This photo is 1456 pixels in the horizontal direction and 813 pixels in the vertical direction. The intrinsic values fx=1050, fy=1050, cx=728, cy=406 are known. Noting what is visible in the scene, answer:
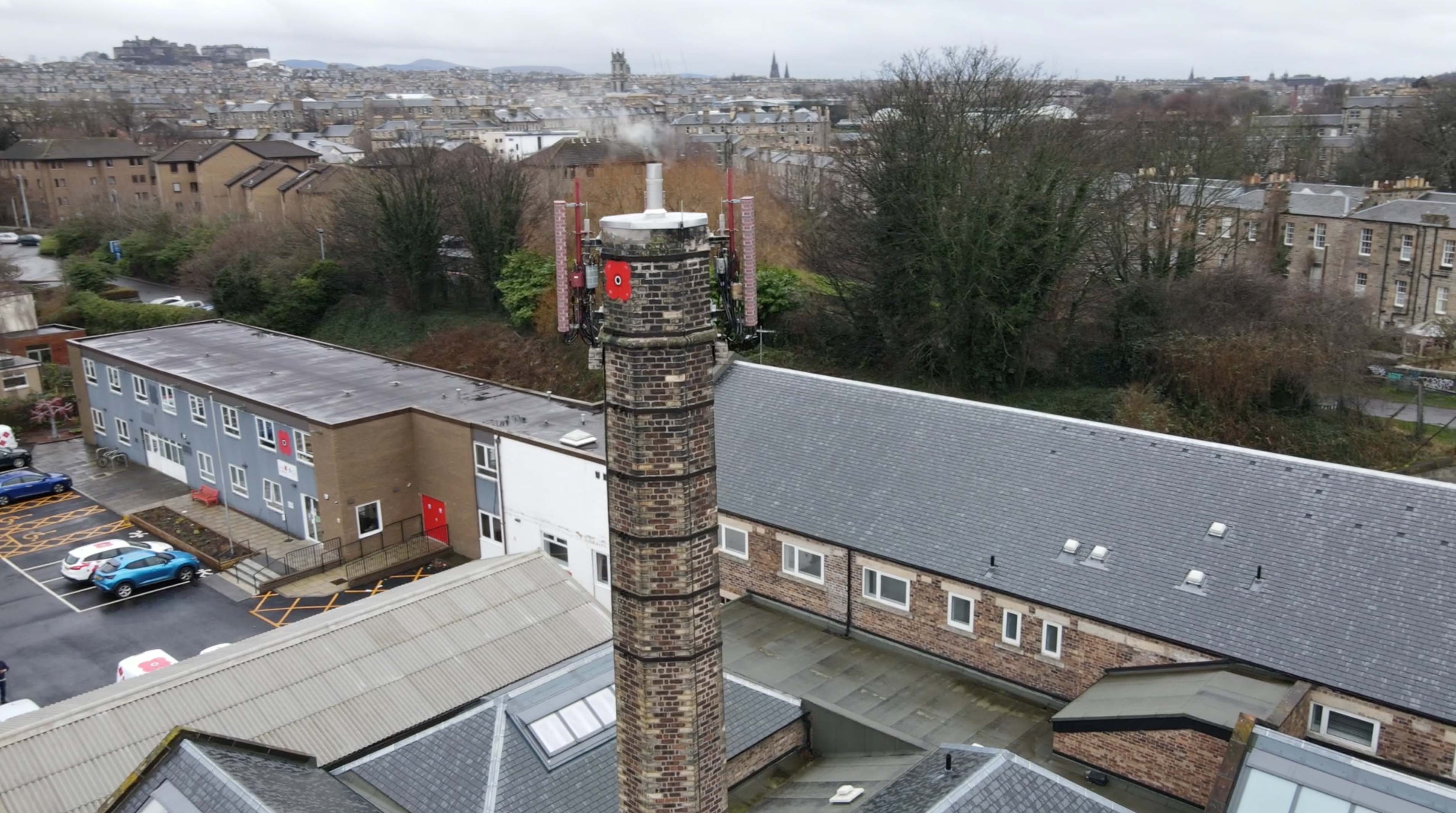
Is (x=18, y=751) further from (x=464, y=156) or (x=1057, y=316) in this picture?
(x=464, y=156)

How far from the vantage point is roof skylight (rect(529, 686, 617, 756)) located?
45.8 ft

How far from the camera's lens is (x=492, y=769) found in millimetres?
13562

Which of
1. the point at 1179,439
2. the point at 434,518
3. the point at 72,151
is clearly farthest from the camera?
the point at 72,151

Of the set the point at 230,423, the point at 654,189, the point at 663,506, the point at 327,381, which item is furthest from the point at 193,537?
the point at 654,189

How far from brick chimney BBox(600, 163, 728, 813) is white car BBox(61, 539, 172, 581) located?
2498 centimetres

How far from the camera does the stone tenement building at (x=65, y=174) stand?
303 feet

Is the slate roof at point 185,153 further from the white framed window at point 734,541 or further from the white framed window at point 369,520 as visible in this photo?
the white framed window at point 734,541

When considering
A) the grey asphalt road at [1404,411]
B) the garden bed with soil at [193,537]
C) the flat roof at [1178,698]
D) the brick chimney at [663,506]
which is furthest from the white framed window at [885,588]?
the grey asphalt road at [1404,411]

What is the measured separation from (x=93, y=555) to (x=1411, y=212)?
55.0m

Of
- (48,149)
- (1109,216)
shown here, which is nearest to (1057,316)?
(1109,216)

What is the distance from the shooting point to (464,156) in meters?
54.0

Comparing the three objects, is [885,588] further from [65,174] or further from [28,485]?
[65,174]

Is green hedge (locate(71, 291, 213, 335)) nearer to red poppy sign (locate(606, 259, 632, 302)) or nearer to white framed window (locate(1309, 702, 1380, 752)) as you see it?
red poppy sign (locate(606, 259, 632, 302))

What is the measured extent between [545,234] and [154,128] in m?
114
